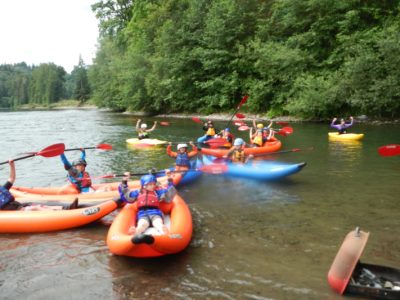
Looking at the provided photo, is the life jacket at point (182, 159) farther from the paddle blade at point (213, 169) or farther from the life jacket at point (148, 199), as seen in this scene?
the life jacket at point (148, 199)

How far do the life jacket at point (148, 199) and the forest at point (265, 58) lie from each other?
1460 cm

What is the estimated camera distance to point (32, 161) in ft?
36.6

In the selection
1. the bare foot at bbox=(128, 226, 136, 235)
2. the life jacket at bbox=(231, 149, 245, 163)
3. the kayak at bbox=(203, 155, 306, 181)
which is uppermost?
the life jacket at bbox=(231, 149, 245, 163)

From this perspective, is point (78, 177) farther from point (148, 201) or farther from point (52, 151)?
point (148, 201)

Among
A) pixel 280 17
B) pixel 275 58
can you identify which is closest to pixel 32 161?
pixel 275 58

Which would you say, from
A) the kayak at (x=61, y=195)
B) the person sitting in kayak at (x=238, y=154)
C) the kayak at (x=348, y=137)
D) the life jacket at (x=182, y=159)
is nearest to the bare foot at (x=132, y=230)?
the kayak at (x=61, y=195)

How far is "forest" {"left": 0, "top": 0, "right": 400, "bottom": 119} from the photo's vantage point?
17406 millimetres

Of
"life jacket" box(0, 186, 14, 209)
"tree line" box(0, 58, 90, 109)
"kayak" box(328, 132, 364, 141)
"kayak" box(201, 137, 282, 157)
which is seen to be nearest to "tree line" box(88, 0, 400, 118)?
"kayak" box(328, 132, 364, 141)

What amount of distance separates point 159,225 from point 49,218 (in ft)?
5.50

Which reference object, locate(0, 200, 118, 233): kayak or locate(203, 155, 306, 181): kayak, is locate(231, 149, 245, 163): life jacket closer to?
locate(203, 155, 306, 181): kayak

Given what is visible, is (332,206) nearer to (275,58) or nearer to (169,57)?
(275,58)

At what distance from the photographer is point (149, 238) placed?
372 cm

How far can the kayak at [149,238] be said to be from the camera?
3875 millimetres

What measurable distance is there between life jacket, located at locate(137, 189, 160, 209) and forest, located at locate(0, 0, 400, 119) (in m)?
14.6
